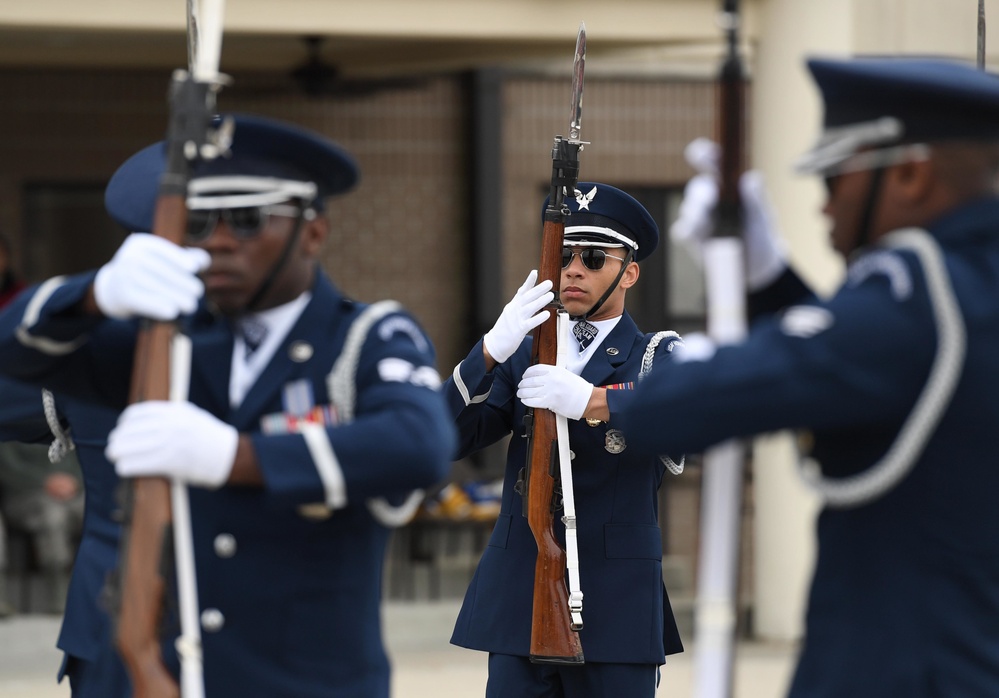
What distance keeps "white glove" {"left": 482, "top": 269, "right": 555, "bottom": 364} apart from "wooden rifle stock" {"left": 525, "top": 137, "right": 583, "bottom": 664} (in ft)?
0.23

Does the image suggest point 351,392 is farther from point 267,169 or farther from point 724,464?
point 724,464

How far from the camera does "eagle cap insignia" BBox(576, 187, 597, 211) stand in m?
4.79

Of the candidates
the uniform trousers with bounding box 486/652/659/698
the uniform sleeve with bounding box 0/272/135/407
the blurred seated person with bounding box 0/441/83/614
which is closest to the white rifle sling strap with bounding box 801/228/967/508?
the uniform sleeve with bounding box 0/272/135/407

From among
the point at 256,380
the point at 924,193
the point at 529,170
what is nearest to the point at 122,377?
the point at 256,380

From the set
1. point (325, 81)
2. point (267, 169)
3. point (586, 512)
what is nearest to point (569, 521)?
point (586, 512)

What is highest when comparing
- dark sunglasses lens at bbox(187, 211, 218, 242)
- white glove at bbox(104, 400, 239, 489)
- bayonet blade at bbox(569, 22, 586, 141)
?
bayonet blade at bbox(569, 22, 586, 141)

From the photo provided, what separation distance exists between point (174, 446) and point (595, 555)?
207 cm

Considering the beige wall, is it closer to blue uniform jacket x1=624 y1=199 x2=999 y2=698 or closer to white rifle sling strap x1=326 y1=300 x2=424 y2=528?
white rifle sling strap x1=326 y1=300 x2=424 y2=528

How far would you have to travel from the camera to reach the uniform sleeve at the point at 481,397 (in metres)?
4.51

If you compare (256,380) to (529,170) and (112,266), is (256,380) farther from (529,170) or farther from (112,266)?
(529,170)

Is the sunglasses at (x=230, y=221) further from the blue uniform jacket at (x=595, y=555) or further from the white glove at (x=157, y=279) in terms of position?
the blue uniform jacket at (x=595, y=555)

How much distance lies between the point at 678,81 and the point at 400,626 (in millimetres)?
3788

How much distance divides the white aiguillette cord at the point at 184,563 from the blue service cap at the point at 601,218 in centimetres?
217

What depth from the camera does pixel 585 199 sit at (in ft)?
15.8
